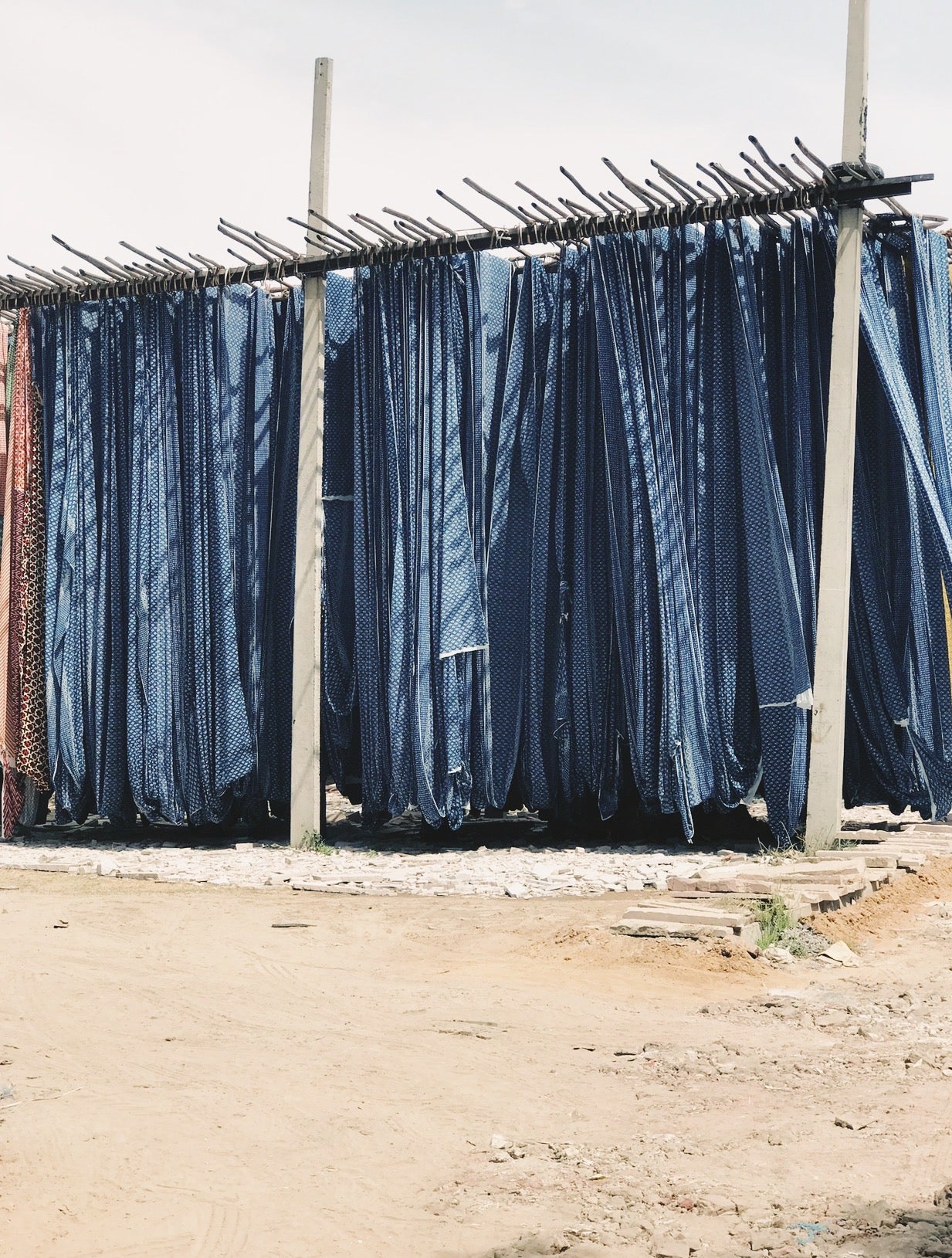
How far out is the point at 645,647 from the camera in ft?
27.4

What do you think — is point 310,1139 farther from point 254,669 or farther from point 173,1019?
point 254,669

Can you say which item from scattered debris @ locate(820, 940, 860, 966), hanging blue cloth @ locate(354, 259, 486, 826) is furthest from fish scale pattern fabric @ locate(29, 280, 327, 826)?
scattered debris @ locate(820, 940, 860, 966)

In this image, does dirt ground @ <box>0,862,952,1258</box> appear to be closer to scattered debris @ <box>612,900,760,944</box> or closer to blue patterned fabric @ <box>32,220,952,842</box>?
scattered debris @ <box>612,900,760,944</box>

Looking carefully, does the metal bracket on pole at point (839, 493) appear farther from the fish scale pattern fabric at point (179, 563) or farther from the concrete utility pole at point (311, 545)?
the fish scale pattern fabric at point (179, 563)

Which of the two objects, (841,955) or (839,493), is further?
(839,493)

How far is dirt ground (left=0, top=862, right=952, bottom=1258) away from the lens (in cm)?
341

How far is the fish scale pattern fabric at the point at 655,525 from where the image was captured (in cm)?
824

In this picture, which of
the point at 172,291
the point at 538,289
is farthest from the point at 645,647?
the point at 172,291

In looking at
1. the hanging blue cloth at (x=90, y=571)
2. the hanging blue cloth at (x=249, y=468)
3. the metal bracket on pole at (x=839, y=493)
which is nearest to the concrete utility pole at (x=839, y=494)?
the metal bracket on pole at (x=839, y=493)

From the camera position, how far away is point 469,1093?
14.2ft

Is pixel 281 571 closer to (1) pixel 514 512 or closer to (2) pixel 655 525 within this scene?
(1) pixel 514 512

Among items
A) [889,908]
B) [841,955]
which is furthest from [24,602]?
[841,955]

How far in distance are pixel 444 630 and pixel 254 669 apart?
1.34 m

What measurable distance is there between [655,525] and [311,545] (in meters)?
2.10
